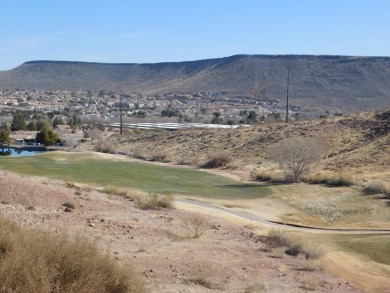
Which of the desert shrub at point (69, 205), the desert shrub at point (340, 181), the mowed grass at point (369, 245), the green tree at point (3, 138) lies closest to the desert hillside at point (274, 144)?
the desert shrub at point (340, 181)

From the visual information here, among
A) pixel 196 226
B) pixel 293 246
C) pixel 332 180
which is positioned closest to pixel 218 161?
pixel 332 180

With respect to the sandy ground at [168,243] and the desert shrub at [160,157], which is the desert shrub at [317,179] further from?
the desert shrub at [160,157]

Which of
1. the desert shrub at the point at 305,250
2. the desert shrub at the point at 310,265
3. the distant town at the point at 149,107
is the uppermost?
the desert shrub at the point at 310,265

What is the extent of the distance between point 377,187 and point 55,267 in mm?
31905

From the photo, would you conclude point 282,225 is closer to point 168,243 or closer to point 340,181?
point 168,243

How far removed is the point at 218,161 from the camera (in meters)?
57.3

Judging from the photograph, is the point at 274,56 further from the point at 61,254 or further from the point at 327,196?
the point at 61,254

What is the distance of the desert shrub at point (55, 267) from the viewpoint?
28.8ft

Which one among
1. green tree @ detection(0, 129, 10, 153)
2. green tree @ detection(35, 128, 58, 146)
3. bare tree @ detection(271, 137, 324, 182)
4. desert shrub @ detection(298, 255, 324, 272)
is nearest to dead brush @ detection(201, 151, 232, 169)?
bare tree @ detection(271, 137, 324, 182)

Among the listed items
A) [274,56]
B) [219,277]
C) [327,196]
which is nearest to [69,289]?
[219,277]

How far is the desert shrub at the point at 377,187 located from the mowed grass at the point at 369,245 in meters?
11.5

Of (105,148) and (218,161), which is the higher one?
(218,161)

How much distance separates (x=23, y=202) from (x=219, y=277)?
9439 mm

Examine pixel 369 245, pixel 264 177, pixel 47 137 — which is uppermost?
pixel 369 245
